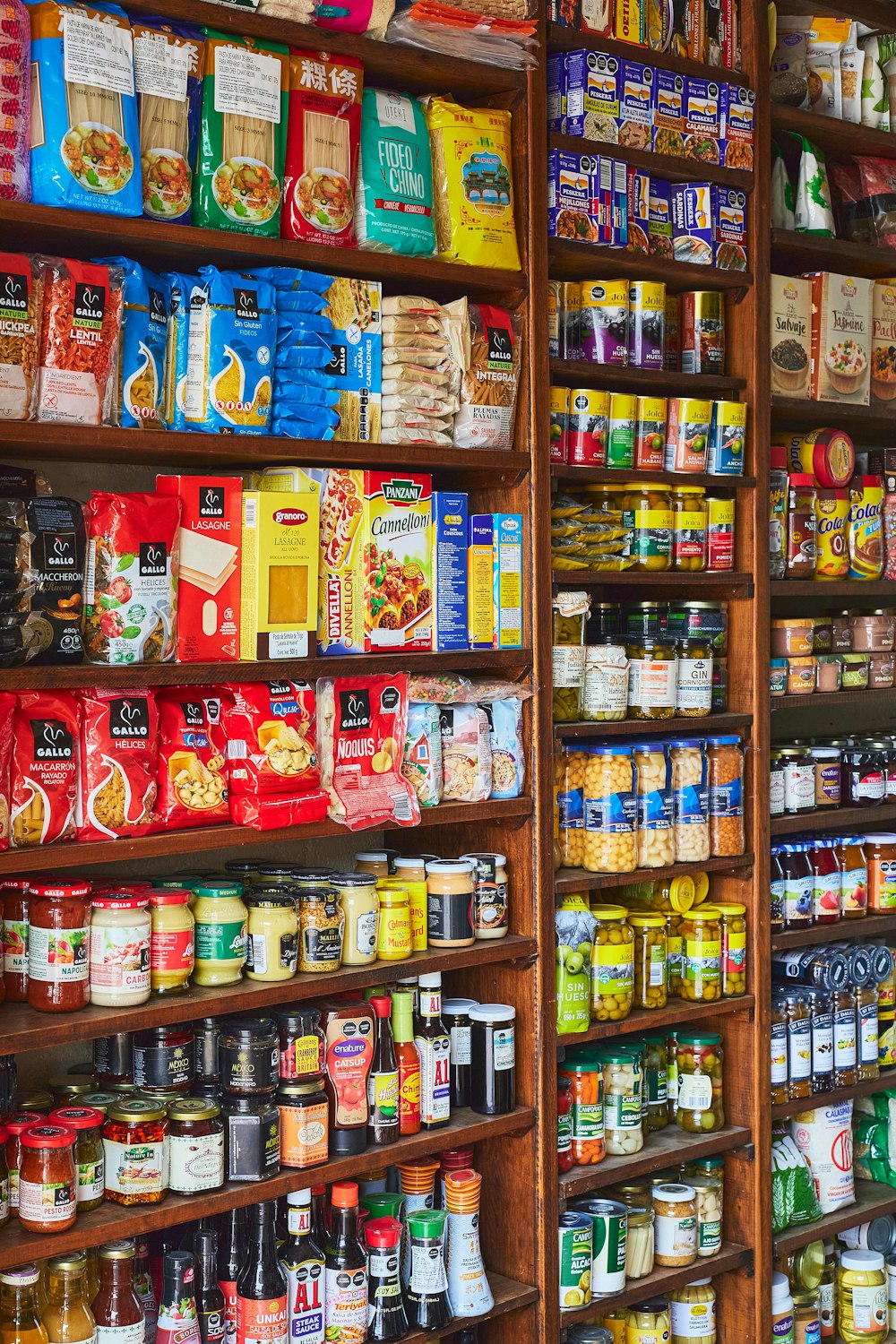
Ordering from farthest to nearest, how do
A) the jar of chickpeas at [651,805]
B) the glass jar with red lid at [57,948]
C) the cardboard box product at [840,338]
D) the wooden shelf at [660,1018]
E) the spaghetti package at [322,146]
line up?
the cardboard box product at [840,338] < the jar of chickpeas at [651,805] < the wooden shelf at [660,1018] < the spaghetti package at [322,146] < the glass jar with red lid at [57,948]

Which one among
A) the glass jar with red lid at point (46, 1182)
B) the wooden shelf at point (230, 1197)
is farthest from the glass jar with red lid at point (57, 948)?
the wooden shelf at point (230, 1197)

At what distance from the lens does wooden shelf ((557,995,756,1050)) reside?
2.81 metres

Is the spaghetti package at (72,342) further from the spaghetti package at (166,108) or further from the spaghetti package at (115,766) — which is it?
the spaghetti package at (115,766)

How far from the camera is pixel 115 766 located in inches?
84.8

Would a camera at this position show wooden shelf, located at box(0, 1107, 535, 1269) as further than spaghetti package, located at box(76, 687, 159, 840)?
No

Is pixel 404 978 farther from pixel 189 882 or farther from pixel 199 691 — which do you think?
pixel 199 691

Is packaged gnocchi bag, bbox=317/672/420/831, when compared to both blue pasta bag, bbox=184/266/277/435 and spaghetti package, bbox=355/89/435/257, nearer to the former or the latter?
blue pasta bag, bbox=184/266/277/435

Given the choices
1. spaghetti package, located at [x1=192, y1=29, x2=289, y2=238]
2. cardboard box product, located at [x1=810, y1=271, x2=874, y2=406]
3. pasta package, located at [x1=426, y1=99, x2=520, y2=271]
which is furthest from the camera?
cardboard box product, located at [x1=810, y1=271, x2=874, y2=406]

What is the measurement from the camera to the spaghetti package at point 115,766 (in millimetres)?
2135

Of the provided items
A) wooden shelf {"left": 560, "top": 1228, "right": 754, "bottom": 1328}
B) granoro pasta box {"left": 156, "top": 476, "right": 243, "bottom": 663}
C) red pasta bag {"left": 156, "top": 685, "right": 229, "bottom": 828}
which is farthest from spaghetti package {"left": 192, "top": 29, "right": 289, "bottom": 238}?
wooden shelf {"left": 560, "top": 1228, "right": 754, "bottom": 1328}

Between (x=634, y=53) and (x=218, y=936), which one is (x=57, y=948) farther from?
(x=634, y=53)

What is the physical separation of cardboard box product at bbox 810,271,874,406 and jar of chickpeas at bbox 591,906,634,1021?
1.30 metres

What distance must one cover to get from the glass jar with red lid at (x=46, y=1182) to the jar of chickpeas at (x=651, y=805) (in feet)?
4.35

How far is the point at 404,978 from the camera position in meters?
2.55
